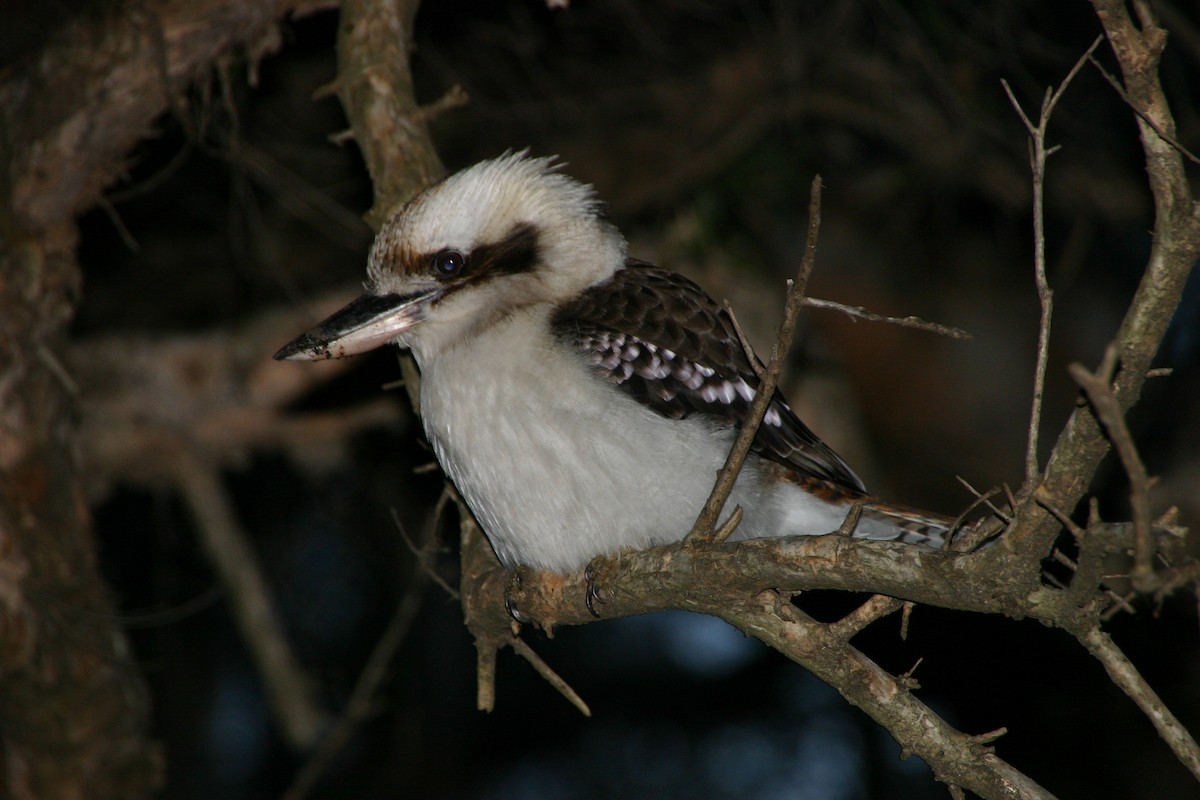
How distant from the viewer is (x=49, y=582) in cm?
376

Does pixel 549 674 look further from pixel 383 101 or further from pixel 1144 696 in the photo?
pixel 383 101

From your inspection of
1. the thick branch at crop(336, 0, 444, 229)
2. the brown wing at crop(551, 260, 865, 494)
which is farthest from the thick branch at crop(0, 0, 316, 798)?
the brown wing at crop(551, 260, 865, 494)

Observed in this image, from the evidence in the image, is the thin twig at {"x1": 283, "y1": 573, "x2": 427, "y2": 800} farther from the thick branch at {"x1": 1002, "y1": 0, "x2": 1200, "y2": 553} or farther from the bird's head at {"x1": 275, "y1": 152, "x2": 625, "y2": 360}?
the thick branch at {"x1": 1002, "y1": 0, "x2": 1200, "y2": 553}

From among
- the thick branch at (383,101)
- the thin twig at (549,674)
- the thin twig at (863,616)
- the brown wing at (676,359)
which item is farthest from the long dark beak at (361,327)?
the thin twig at (863,616)

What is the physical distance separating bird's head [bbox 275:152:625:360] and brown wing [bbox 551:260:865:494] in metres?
0.13

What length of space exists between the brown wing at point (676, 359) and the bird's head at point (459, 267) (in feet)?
0.42

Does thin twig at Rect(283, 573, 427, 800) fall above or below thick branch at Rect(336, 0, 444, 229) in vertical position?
below

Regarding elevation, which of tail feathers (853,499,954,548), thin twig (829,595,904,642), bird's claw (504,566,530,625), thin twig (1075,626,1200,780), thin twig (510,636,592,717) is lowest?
thin twig (510,636,592,717)

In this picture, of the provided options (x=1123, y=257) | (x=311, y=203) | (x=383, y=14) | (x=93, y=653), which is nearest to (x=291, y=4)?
(x=383, y=14)

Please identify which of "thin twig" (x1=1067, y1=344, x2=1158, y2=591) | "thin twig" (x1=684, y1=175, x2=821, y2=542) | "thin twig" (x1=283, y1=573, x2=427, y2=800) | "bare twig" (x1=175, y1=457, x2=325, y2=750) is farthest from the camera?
"bare twig" (x1=175, y1=457, x2=325, y2=750)

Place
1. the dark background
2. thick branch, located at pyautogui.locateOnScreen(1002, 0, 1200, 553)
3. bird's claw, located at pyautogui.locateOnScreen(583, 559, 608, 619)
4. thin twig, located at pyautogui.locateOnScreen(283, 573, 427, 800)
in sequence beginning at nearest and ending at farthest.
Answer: thick branch, located at pyautogui.locateOnScreen(1002, 0, 1200, 553), bird's claw, located at pyautogui.locateOnScreen(583, 559, 608, 619), thin twig, located at pyautogui.locateOnScreen(283, 573, 427, 800), the dark background

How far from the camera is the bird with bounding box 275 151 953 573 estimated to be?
2.65 m

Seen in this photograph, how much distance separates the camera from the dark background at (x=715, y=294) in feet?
16.0

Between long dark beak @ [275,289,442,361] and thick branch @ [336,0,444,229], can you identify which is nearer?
long dark beak @ [275,289,442,361]
